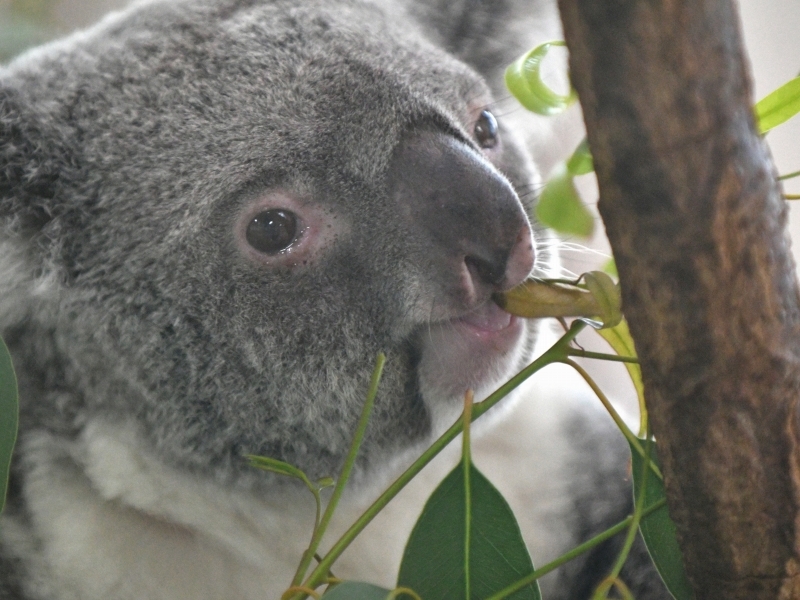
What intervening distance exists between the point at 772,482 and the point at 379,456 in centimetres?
70

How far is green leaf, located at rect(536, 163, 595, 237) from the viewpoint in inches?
42.7

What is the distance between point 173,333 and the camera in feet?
4.30

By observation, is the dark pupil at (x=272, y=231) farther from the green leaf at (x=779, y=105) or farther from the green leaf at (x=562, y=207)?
the green leaf at (x=779, y=105)

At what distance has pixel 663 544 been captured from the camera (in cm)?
101

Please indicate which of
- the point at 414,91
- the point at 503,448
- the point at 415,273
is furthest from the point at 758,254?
the point at 503,448

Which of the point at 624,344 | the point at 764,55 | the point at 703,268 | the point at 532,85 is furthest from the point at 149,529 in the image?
the point at 764,55

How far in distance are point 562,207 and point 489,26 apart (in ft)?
2.93

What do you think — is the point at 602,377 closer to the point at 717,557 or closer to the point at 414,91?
the point at 414,91

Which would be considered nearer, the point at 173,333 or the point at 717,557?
the point at 717,557

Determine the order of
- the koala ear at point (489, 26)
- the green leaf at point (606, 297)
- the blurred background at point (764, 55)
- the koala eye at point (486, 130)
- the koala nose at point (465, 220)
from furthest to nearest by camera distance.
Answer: the blurred background at point (764, 55) < the koala ear at point (489, 26) < the koala eye at point (486, 130) < the koala nose at point (465, 220) < the green leaf at point (606, 297)

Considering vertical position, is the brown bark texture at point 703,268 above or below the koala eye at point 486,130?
below

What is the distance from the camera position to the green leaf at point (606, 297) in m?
0.92

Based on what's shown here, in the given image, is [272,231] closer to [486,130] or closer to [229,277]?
[229,277]

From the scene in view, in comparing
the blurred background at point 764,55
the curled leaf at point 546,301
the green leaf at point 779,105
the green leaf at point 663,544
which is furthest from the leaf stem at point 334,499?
the blurred background at point 764,55
